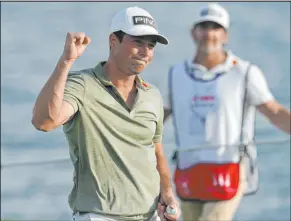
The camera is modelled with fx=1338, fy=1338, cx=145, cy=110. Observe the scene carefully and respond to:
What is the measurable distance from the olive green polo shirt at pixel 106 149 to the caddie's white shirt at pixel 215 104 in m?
2.69

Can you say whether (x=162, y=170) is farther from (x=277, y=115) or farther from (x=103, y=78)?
(x=277, y=115)

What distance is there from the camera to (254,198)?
905cm

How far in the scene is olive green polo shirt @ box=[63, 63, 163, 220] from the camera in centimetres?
501

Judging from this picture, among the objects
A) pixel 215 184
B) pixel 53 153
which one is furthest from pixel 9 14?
pixel 215 184

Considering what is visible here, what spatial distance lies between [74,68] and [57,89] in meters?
9.64

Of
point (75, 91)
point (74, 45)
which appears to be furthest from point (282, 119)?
point (74, 45)

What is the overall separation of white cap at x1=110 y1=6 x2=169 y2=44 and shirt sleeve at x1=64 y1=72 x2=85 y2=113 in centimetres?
27

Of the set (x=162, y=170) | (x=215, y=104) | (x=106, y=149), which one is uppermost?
(x=106, y=149)

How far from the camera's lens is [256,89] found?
25.5 ft

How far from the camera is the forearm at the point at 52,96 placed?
15.3 ft

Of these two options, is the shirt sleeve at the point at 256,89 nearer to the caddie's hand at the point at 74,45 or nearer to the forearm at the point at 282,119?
the forearm at the point at 282,119

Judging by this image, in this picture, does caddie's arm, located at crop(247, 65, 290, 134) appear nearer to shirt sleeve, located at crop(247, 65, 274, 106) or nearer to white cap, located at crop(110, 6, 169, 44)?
shirt sleeve, located at crop(247, 65, 274, 106)

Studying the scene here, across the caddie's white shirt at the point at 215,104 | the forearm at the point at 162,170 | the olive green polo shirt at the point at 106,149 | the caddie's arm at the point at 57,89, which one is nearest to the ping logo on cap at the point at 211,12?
the caddie's white shirt at the point at 215,104

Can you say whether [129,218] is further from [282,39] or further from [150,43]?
[282,39]
